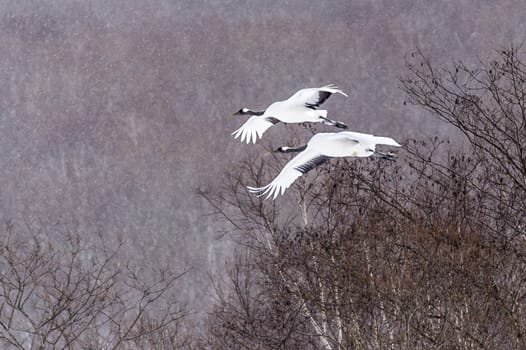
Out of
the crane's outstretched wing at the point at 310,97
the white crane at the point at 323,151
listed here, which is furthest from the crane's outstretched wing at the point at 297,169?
the crane's outstretched wing at the point at 310,97

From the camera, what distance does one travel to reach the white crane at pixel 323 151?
11.0m

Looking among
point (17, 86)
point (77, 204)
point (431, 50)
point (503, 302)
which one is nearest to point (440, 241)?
point (503, 302)

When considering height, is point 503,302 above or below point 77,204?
below

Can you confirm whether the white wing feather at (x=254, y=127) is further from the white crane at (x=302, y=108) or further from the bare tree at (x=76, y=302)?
the bare tree at (x=76, y=302)

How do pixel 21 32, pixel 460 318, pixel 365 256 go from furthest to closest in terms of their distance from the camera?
pixel 21 32 → pixel 365 256 → pixel 460 318

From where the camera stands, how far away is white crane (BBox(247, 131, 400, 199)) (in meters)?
11.0

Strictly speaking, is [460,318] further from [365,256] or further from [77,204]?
[77,204]

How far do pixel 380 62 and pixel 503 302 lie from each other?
45.8m

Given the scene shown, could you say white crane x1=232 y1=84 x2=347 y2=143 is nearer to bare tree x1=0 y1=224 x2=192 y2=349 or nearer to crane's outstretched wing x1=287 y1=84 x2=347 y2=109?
crane's outstretched wing x1=287 y1=84 x2=347 y2=109

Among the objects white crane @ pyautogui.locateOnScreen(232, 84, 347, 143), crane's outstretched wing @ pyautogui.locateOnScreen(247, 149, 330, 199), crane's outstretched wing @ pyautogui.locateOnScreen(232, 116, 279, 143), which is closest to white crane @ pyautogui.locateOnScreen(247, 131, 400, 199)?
crane's outstretched wing @ pyautogui.locateOnScreen(247, 149, 330, 199)

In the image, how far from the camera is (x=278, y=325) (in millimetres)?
18500

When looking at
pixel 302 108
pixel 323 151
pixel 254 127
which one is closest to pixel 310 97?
pixel 302 108

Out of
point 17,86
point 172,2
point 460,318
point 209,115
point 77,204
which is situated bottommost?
point 460,318

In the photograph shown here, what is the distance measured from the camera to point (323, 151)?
448 inches
